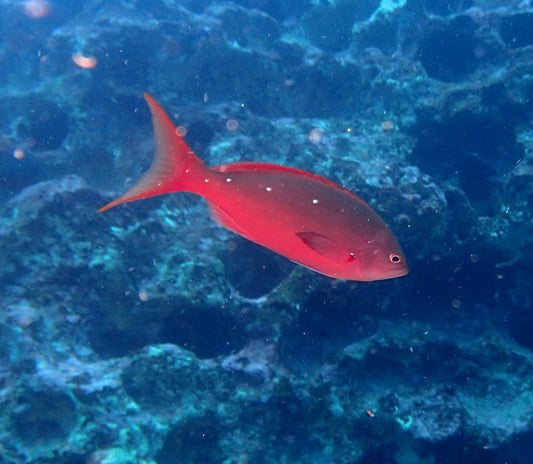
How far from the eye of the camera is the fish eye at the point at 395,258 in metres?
2.29

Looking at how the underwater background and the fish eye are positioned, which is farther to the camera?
the underwater background

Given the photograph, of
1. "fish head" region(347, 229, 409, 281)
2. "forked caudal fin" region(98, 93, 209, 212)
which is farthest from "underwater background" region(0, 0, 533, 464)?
"forked caudal fin" region(98, 93, 209, 212)

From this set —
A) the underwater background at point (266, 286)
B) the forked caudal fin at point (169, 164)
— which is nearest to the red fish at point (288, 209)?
the forked caudal fin at point (169, 164)

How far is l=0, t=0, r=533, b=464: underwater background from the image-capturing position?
13.3 feet

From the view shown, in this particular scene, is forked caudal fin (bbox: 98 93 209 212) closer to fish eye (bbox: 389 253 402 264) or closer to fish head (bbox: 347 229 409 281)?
fish head (bbox: 347 229 409 281)

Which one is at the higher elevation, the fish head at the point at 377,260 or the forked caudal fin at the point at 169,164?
the forked caudal fin at the point at 169,164

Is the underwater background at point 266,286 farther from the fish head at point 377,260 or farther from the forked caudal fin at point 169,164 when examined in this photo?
the forked caudal fin at point 169,164

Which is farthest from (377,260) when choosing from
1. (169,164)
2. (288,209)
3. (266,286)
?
(266,286)

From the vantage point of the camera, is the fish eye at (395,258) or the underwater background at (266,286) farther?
the underwater background at (266,286)

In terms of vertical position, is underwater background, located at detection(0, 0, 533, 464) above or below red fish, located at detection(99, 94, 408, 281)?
below

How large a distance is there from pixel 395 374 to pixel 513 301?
231 centimetres

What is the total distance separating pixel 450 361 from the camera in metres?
4.78

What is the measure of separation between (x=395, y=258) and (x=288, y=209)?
0.77 metres

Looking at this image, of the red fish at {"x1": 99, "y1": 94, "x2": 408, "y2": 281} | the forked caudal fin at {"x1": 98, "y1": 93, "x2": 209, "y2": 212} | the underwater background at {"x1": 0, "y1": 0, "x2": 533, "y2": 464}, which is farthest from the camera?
the underwater background at {"x1": 0, "y1": 0, "x2": 533, "y2": 464}
